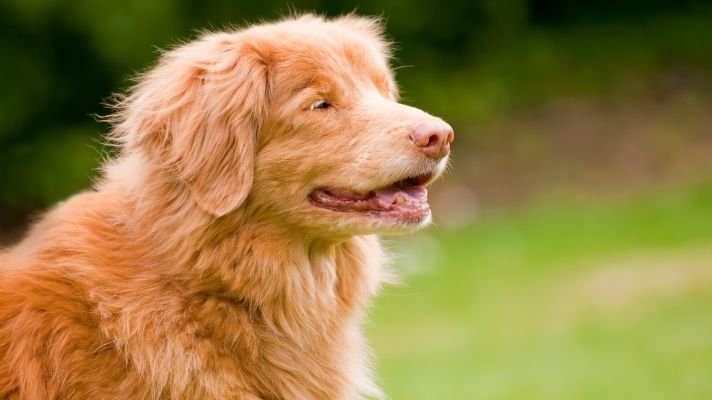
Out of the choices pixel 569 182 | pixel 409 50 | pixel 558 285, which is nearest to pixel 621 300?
pixel 558 285

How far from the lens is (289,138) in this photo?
4.99 meters

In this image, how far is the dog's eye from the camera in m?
5.01

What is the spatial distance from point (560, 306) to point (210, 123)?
359 inches

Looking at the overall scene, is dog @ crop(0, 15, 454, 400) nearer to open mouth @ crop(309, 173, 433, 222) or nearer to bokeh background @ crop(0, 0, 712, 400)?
open mouth @ crop(309, 173, 433, 222)

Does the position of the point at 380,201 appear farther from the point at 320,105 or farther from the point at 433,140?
the point at 320,105

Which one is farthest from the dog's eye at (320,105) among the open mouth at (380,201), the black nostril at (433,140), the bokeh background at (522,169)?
the bokeh background at (522,169)

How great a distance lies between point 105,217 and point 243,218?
64cm

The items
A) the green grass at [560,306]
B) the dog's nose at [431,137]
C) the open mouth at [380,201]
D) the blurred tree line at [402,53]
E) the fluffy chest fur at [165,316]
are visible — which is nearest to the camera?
the fluffy chest fur at [165,316]

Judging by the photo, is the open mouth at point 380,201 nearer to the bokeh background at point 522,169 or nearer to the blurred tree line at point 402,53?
the bokeh background at point 522,169

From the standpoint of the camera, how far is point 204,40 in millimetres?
5270

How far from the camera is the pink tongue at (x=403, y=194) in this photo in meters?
5.00

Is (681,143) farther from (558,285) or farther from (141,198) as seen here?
(141,198)

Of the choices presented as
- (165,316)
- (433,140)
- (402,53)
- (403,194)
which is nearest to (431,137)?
(433,140)

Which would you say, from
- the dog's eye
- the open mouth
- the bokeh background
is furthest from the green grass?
the dog's eye
